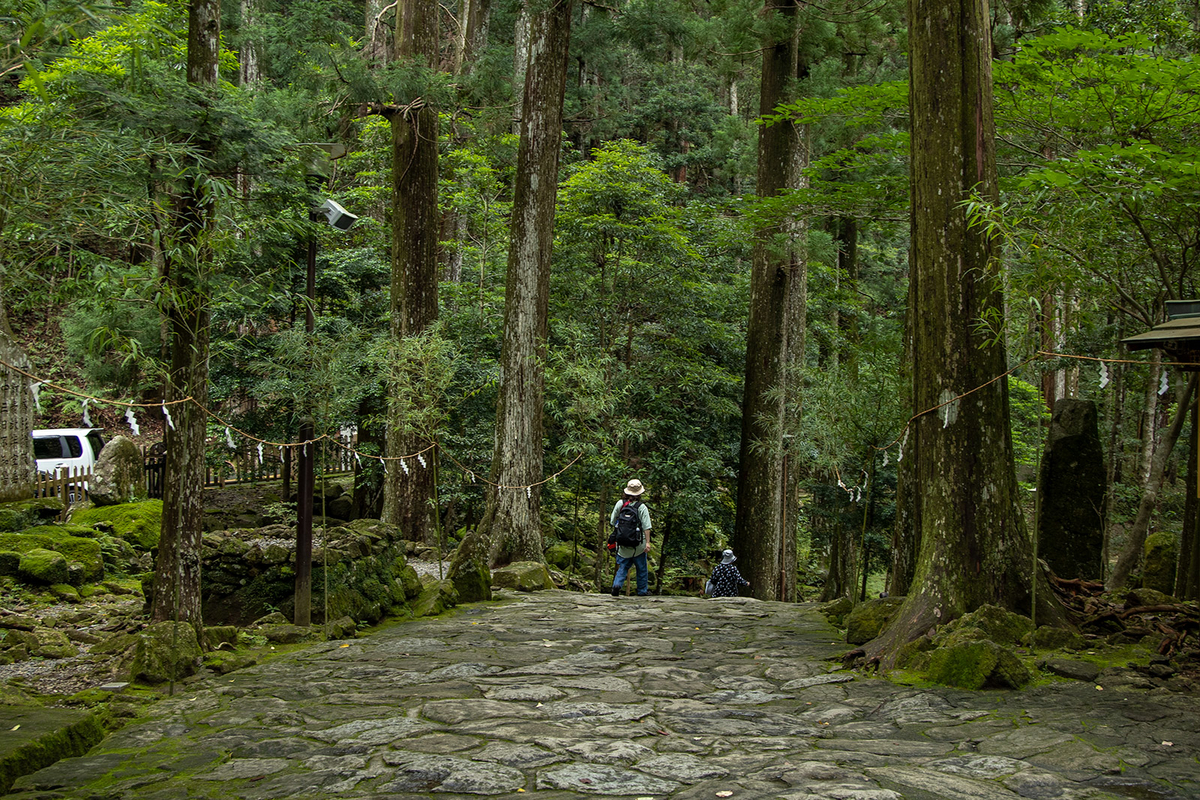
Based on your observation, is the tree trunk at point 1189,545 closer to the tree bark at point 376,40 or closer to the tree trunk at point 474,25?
the tree bark at point 376,40

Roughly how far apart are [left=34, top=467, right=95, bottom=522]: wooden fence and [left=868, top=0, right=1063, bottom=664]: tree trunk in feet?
41.2

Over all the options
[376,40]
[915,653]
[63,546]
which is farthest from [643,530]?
[376,40]

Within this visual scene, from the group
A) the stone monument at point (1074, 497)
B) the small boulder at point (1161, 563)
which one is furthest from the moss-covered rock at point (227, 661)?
the small boulder at point (1161, 563)

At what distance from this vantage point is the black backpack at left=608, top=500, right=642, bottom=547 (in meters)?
10.6

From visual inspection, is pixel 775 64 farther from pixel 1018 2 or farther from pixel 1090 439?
pixel 1090 439


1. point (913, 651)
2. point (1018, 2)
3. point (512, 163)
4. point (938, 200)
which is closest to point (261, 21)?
point (512, 163)

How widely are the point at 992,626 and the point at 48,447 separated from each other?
18779mm

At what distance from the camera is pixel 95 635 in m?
8.40

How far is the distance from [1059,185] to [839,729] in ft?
13.7

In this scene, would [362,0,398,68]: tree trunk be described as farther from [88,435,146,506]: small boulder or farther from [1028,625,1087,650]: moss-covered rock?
[1028,625,1087,650]: moss-covered rock

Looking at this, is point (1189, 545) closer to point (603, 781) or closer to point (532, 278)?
point (603, 781)

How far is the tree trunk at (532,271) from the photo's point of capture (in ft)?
39.2

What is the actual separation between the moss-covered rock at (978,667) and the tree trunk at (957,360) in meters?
0.60

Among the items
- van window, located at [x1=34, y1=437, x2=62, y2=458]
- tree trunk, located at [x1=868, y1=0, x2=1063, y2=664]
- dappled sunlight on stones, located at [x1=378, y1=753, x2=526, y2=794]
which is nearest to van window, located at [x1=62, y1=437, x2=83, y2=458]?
van window, located at [x1=34, y1=437, x2=62, y2=458]
